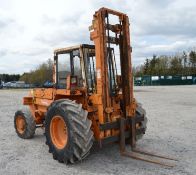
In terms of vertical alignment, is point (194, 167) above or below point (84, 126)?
below

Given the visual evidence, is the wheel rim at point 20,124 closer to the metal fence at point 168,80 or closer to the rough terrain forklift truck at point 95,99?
the rough terrain forklift truck at point 95,99

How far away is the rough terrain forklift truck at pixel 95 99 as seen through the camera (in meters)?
6.38

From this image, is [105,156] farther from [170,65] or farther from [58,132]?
[170,65]

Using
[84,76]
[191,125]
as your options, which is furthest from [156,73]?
[84,76]

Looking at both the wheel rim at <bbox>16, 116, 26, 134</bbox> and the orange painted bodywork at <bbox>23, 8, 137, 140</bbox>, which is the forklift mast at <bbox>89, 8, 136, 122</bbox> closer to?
the orange painted bodywork at <bbox>23, 8, 137, 140</bbox>

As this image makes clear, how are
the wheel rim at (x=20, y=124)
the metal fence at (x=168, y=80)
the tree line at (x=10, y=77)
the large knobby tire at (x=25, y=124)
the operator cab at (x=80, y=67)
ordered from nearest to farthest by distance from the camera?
the operator cab at (x=80, y=67) < the large knobby tire at (x=25, y=124) < the wheel rim at (x=20, y=124) < the metal fence at (x=168, y=80) < the tree line at (x=10, y=77)

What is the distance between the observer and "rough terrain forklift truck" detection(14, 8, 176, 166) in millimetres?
6375

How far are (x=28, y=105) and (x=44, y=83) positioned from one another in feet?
3.67

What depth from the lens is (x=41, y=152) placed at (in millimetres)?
7660

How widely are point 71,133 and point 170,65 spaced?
7114 centimetres


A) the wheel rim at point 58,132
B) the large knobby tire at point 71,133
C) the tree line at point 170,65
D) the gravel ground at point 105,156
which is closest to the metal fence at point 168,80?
the tree line at point 170,65

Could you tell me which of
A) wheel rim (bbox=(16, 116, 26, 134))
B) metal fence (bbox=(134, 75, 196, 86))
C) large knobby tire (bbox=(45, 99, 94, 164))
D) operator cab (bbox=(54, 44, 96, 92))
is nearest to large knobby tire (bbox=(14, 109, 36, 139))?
wheel rim (bbox=(16, 116, 26, 134))

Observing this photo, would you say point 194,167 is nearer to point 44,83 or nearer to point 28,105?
point 44,83

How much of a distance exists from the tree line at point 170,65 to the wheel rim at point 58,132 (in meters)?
67.4
